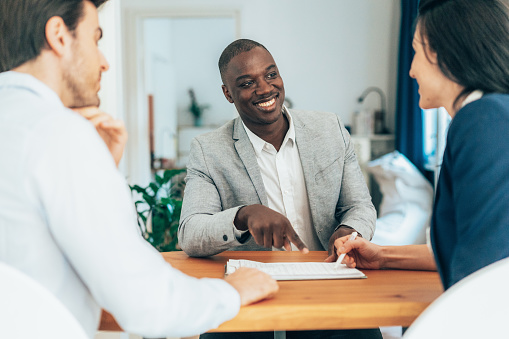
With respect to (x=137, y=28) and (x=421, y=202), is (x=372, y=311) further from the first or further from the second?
(x=137, y=28)

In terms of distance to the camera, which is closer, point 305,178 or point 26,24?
point 26,24

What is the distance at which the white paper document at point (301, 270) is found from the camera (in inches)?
46.7

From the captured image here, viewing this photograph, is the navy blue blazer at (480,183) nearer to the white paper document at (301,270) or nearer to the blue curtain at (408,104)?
the white paper document at (301,270)

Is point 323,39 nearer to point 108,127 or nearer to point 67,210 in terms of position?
point 108,127

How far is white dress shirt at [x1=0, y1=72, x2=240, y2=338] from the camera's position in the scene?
0.74 m

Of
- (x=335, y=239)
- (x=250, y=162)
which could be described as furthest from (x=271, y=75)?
(x=335, y=239)

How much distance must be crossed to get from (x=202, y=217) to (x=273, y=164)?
0.43 metres

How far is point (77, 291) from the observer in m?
0.82

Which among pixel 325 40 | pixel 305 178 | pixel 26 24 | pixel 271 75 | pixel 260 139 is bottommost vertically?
pixel 305 178

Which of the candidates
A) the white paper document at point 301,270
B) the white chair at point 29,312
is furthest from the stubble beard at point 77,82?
the white paper document at point 301,270

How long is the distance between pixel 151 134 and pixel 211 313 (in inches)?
231

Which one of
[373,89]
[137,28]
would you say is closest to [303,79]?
[373,89]

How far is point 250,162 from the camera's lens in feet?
5.75

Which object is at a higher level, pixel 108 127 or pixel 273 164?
pixel 108 127
